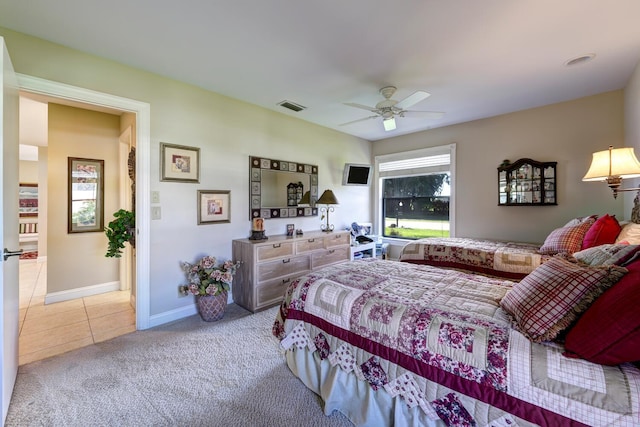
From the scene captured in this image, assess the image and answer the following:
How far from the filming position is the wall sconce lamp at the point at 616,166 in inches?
78.6

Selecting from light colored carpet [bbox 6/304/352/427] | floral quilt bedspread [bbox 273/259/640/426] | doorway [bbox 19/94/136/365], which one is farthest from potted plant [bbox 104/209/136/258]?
floral quilt bedspread [bbox 273/259/640/426]

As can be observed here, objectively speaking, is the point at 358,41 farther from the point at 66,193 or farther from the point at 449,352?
the point at 66,193

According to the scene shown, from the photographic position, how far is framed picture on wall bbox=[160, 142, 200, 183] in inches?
111

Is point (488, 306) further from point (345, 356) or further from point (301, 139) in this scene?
point (301, 139)

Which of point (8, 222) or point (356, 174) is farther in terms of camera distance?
point (356, 174)

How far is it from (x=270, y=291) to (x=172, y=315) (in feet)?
3.51

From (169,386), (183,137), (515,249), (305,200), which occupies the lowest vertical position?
(169,386)

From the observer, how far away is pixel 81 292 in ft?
12.0

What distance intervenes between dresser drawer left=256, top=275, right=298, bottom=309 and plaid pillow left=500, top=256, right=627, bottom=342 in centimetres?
250

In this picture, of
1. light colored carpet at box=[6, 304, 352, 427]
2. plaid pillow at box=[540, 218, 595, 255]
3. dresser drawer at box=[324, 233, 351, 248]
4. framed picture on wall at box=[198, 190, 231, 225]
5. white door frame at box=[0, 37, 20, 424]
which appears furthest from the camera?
dresser drawer at box=[324, 233, 351, 248]

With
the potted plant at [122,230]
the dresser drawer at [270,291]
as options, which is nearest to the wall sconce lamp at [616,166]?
the dresser drawer at [270,291]

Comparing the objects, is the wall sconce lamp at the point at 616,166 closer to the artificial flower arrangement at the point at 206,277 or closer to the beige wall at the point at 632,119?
the beige wall at the point at 632,119

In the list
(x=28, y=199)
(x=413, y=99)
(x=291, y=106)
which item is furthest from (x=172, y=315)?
(x=28, y=199)

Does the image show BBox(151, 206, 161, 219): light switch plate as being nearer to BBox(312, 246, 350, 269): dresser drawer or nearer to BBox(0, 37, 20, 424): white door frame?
BBox(0, 37, 20, 424): white door frame
